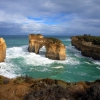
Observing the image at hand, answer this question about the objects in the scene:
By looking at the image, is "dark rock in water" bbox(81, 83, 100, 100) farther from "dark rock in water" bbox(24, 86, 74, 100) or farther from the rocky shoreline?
"dark rock in water" bbox(24, 86, 74, 100)

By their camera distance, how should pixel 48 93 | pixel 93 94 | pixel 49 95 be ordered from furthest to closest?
1. pixel 48 93
2. pixel 49 95
3. pixel 93 94

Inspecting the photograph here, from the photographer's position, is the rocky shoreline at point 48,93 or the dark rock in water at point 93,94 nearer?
the dark rock in water at point 93,94

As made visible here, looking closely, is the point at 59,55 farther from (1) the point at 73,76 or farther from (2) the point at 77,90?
(2) the point at 77,90

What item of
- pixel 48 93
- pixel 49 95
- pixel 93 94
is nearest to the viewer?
pixel 93 94

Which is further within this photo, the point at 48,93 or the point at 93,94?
the point at 48,93

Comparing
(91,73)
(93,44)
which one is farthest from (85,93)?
(93,44)

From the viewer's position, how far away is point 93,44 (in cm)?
3919

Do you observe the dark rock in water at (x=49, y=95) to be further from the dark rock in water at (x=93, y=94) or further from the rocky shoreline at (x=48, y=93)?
the dark rock in water at (x=93, y=94)

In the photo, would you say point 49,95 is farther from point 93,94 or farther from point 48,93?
point 93,94

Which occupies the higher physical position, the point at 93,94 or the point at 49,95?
the point at 93,94

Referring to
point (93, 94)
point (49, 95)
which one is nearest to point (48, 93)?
point (49, 95)

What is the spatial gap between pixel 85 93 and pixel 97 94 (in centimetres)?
55

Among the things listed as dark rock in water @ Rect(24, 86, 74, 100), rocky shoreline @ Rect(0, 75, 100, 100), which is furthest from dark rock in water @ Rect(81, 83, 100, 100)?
dark rock in water @ Rect(24, 86, 74, 100)

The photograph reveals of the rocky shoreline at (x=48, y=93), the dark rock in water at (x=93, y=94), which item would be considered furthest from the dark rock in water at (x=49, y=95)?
the dark rock in water at (x=93, y=94)
